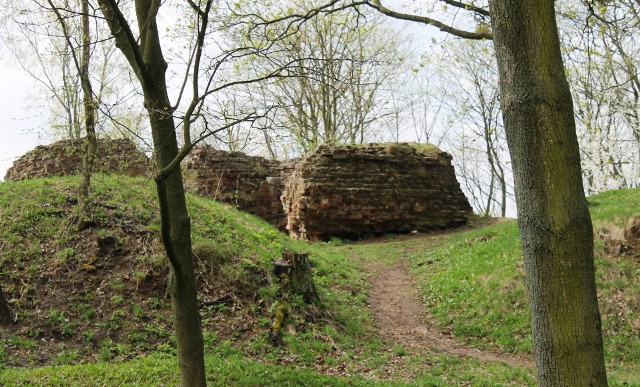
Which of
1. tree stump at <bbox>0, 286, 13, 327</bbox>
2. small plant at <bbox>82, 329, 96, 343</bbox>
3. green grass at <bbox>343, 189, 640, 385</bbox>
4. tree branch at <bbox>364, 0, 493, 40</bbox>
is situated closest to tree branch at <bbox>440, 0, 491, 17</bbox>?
tree branch at <bbox>364, 0, 493, 40</bbox>

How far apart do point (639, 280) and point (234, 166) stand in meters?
15.4

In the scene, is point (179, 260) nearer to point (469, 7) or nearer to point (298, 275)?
point (298, 275)

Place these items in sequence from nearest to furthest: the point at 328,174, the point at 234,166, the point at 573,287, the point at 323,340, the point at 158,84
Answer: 1. the point at 573,287
2. the point at 158,84
3. the point at 323,340
4. the point at 328,174
5. the point at 234,166

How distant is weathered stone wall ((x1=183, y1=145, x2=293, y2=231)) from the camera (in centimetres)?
2167

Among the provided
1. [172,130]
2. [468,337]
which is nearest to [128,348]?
[172,130]

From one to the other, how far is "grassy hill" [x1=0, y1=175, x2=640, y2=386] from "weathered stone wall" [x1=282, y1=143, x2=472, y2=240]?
5.75 m

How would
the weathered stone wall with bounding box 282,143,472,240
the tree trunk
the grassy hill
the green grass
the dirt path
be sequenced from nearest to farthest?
the tree trunk < the grassy hill < the green grass < the dirt path < the weathered stone wall with bounding box 282,143,472,240

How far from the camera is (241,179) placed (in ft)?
73.5

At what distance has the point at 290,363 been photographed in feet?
30.0

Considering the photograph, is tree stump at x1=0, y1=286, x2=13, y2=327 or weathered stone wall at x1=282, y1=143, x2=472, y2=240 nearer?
tree stump at x1=0, y1=286, x2=13, y2=327

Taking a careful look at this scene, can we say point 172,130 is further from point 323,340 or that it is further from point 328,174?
point 328,174

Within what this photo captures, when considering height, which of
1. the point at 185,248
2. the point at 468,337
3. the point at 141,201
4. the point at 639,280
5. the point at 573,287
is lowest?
the point at 468,337

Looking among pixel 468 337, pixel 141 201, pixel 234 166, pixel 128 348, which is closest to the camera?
pixel 128 348

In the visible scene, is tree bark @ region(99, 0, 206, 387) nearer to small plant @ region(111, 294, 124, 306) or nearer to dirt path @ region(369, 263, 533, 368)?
small plant @ region(111, 294, 124, 306)
